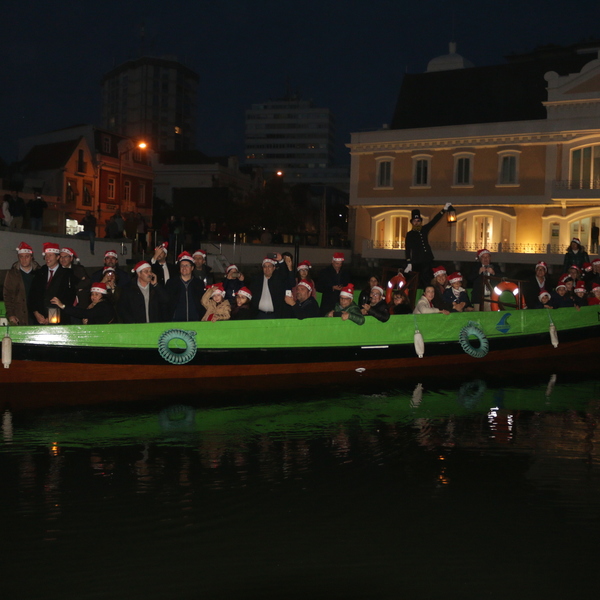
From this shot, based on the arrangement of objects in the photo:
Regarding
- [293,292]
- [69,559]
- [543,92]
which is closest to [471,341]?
[293,292]

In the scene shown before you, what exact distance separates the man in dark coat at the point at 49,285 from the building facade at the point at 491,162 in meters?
27.2

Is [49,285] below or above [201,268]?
below

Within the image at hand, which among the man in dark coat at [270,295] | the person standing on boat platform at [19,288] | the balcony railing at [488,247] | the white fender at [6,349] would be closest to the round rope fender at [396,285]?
the man in dark coat at [270,295]

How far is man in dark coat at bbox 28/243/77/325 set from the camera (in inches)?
446

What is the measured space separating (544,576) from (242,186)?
73.9m

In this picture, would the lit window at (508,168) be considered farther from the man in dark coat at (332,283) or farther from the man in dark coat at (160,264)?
the man in dark coat at (160,264)

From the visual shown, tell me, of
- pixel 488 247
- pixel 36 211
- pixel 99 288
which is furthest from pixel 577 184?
pixel 99 288

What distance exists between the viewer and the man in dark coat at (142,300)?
11.5 m

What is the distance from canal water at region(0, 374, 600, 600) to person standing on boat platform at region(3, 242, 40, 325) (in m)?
Answer: 1.82

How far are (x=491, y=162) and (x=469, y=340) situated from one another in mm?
24830

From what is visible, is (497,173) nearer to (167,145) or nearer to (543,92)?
(543,92)

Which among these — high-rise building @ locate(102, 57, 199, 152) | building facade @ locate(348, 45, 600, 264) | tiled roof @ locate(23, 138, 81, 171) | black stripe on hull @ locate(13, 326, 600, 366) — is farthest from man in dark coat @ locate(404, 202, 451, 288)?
high-rise building @ locate(102, 57, 199, 152)

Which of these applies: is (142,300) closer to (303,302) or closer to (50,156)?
(303,302)

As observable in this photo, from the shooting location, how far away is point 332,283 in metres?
14.1
